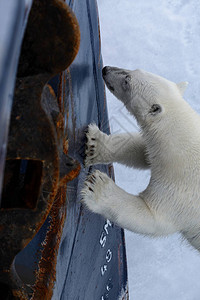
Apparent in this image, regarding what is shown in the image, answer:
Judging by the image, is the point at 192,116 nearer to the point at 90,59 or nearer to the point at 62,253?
the point at 90,59

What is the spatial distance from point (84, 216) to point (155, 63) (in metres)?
2.77

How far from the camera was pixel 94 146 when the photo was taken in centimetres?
176

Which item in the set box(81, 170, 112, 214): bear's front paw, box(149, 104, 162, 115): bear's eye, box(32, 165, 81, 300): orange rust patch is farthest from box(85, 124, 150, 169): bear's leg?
Answer: box(32, 165, 81, 300): orange rust patch

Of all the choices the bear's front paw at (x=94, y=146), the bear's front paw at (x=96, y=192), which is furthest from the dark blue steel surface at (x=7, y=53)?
the bear's front paw at (x=94, y=146)

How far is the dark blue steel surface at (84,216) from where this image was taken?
1238 millimetres

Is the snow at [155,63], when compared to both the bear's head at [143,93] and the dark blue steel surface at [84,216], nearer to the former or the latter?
the bear's head at [143,93]

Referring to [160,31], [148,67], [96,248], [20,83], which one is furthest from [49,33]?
[160,31]

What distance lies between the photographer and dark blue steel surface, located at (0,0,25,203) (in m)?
0.40

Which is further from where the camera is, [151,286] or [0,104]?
[151,286]

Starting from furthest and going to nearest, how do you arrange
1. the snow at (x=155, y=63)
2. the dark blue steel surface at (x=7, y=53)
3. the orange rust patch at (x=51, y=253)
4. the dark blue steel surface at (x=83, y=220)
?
the snow at (x=155, y=63)
the dark blue steel surface at (x=83, y=220)
the orange rust patch at (x=51, y=253)
the dark blue steel surface at (x=7, y=53)

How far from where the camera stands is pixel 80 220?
1.41m

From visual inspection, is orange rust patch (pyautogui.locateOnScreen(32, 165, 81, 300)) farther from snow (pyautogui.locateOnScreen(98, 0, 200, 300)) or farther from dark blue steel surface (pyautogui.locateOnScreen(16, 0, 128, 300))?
snow (pyautogui.locateOnScreen(98, 0, 200, 300))

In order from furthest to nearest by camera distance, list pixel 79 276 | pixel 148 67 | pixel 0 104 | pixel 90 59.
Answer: pixel 148 67 → pixel 90 59 → pixel 79 276 → pixel 0 104

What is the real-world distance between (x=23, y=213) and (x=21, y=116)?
20 centimetres
